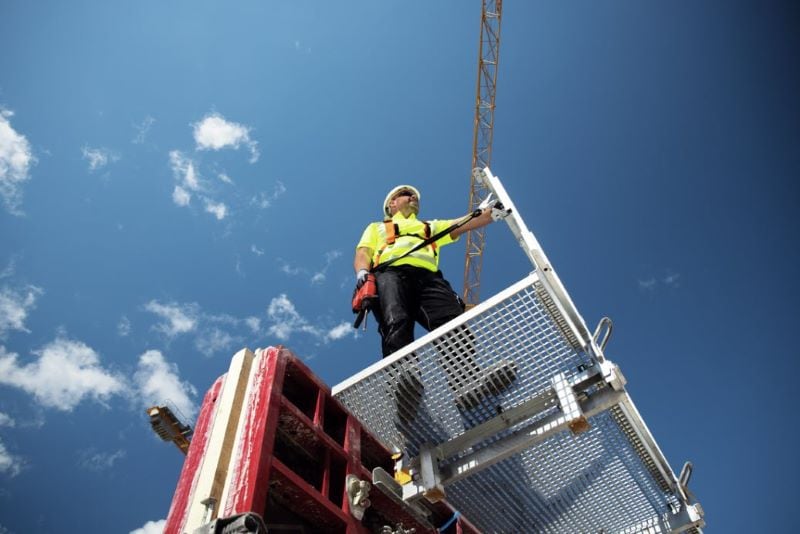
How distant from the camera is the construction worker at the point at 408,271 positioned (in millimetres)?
4695

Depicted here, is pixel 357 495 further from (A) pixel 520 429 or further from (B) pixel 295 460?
(A) pixel 520 429

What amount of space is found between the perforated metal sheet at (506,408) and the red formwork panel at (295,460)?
251mm

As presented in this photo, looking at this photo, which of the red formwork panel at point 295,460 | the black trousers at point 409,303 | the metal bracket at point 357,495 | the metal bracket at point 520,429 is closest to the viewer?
the red formwork panel at point 295,460

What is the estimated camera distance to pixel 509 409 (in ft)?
13.1

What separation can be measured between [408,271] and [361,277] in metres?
0.41

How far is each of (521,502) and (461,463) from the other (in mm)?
862

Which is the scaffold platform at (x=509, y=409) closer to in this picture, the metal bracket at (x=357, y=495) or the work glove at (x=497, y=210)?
the work glove at (x=497, y=210)

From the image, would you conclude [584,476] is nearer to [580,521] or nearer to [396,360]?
[580,521]

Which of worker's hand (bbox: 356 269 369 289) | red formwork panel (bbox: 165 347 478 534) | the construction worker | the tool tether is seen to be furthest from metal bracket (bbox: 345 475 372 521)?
the tool tether

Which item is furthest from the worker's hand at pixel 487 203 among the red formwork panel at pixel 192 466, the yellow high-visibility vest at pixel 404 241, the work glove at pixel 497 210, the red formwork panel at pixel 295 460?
the red formwork panel at pixel 192 466

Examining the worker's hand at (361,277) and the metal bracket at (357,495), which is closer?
the metal bracket at (357,495)

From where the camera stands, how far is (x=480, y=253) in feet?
136

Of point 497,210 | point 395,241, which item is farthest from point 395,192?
point 497,210

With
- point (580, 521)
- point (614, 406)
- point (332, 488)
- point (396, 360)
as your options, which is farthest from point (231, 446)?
point (580, 521)
